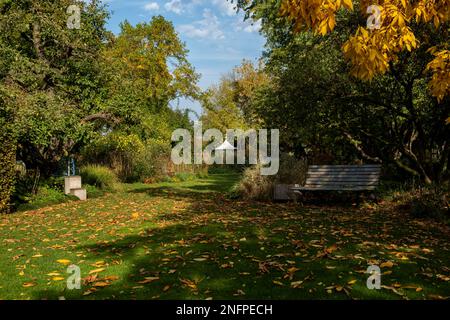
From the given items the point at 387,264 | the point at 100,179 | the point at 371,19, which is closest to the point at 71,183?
the point at 100,179

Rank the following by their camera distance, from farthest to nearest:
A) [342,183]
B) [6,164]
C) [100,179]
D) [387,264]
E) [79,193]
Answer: [100,179] → [79,193] → [342,183] → [6,164] → [387,264]

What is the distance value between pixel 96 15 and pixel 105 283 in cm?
1369

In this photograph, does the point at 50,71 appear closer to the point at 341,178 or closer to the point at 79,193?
the point at 79,193

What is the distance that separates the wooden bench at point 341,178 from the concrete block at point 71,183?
787 cm

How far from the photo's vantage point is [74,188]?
49.0 feet

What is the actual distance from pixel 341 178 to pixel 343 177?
0.07 metres

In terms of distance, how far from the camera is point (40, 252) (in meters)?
6.76

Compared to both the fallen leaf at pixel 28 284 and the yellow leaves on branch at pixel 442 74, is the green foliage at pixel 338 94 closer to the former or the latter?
the yellow leaves on branch at pixel 442 74

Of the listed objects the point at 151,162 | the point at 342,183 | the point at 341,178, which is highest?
the point at 151,162

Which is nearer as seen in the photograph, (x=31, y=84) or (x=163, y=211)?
(x=163, y=211)

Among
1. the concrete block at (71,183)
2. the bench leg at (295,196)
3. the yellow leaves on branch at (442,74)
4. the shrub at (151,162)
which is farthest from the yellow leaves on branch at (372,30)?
the shrub at (151,162)
